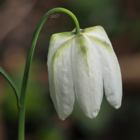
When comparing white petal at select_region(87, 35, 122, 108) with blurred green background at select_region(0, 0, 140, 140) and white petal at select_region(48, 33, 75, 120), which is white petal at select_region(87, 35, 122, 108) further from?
blurred green background at select_region(0, 0, 140, 140)

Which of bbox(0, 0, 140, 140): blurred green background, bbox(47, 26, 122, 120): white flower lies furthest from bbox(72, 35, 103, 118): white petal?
bbox(0, 0, 140, 140): blurred green background

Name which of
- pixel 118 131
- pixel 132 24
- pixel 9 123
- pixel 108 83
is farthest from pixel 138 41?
pixel 108 83

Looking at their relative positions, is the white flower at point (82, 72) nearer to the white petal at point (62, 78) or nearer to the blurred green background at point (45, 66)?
the white petal at point (62, 78)

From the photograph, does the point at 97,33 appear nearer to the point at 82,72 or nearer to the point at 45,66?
the point at 82,72

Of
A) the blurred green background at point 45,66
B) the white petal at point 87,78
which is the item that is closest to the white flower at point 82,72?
the white petal at point 87,78

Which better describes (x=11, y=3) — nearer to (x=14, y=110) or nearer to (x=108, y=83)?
(x=14, y=110)

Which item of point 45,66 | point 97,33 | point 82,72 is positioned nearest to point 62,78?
point 82,72
